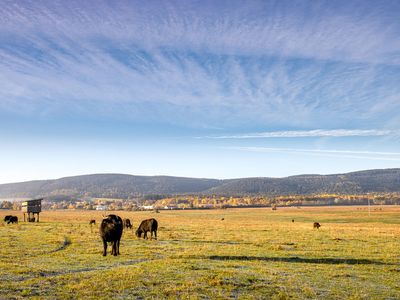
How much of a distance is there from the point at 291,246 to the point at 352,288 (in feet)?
45.8

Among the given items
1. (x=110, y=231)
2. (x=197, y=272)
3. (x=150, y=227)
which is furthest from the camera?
(x=150, y=227)

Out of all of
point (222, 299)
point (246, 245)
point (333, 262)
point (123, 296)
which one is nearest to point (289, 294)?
point (222, 299)

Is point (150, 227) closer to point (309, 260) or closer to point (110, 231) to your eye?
point (110, 231)

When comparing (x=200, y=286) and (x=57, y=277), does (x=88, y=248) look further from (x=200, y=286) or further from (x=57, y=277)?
(x=200, y=286)

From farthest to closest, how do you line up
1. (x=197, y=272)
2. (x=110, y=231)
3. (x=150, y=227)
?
(x=150, y=227)
(x=110, y=231)
(x=197, y=272)

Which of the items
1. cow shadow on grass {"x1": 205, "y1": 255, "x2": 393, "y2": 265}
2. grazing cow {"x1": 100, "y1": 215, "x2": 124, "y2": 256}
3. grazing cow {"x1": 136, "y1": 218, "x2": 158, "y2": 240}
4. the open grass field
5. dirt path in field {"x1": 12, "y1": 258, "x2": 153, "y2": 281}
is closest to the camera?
the open grass field

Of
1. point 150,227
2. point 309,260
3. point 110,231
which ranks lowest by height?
point 309,260

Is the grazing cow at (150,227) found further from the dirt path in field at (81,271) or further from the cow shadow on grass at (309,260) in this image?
the dirt path in field at (81,271)

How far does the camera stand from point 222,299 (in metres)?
12.8

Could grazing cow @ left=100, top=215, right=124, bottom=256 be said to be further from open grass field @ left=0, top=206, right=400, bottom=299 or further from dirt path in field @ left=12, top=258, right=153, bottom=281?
dirt path in field @ left=12, top=258, right=153, bottom=281

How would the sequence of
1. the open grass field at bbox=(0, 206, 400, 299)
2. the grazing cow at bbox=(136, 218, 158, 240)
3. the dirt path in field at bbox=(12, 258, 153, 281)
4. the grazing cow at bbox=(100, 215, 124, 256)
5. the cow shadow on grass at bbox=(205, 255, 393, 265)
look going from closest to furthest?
the open grass field at bbox=(0, 206, 400, 299)
the dirt path in field at bbox=(12, 258, 153, 281)
the cow shadow on grass at bbox=(205, 255, 393, 265)
the grazing cow at bbox=(100, 215, 124, 256)
the grazing cow at bbox=(136, 218, 158, 240)

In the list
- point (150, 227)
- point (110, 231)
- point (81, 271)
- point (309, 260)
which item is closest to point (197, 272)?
point (81, 271)

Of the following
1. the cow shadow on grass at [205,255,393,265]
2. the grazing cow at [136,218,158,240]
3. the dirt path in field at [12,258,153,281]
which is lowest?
the cow shadow on grass at [205,255,393,265]

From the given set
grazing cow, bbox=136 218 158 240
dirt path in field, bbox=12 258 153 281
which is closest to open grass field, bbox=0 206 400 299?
dirt path in field, bbox=12 258 153 281
